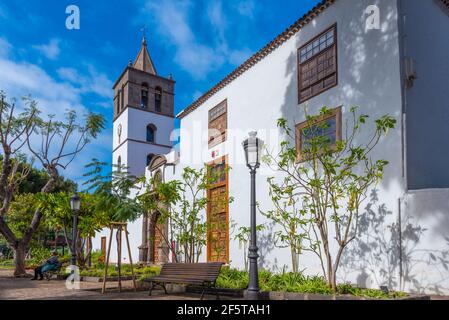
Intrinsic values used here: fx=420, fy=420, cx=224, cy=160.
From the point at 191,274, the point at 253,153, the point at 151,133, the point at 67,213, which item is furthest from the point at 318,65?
the point at 151,133

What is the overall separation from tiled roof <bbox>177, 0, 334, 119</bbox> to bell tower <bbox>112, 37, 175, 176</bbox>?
12335mm

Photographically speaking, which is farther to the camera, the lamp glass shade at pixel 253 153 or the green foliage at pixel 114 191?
the green foliage at pixel 114 191

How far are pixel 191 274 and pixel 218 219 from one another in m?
5.30

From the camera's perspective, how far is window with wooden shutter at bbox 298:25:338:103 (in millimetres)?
10227

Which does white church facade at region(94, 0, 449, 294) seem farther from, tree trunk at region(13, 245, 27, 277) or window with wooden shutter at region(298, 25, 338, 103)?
tree trunk at region(13, 245, 27, 277)

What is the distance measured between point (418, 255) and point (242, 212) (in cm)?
624

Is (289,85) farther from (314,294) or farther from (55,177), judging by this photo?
(55,177)

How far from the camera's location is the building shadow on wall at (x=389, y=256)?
24.9 feet

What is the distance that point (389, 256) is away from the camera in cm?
829

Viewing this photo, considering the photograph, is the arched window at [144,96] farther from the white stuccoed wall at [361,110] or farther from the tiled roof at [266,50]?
the white stuccoed wall at [361,110]

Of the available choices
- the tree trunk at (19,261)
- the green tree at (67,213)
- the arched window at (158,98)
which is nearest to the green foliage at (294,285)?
the green tree at (67,213)

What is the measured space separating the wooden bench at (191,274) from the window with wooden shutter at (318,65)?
4.98 m

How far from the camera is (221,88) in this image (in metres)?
15.3

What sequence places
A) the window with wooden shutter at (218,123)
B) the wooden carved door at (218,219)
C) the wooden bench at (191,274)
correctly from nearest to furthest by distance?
the wooden bench at (191,274), the wooden carved door at (218,219), the window with wooden shutter at (218,123)
